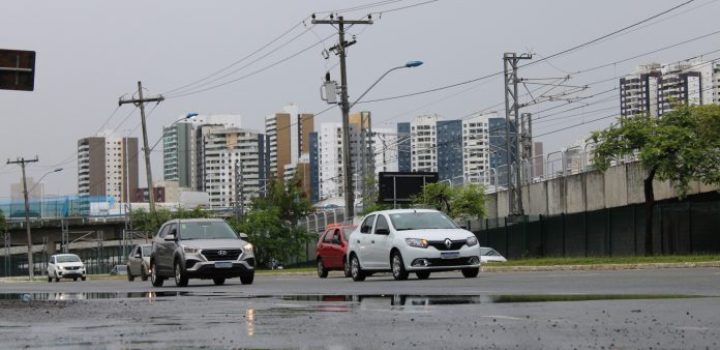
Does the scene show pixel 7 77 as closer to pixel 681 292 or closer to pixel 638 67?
pixel 681 292

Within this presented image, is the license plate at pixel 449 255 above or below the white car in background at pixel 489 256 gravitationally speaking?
above

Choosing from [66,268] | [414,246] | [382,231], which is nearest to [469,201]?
[66,268]

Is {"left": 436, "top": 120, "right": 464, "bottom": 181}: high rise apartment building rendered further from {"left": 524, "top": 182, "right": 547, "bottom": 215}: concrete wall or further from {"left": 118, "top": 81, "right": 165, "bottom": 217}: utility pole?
{"left": 524, "top": 182, "right": 547, "bottom": 215}: concrete wall

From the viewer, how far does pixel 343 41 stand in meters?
53.4

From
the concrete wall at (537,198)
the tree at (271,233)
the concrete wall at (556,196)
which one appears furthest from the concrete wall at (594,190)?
the tree at (271,233)

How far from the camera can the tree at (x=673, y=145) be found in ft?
149

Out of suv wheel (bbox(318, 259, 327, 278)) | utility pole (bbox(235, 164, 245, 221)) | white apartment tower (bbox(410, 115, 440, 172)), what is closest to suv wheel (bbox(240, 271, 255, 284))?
suv wheel (bbox(318, 259, 327, 278))

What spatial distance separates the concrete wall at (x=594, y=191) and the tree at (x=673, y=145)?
1.79m

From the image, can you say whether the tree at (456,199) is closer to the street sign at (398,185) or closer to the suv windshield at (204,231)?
the street sign at (398,185)

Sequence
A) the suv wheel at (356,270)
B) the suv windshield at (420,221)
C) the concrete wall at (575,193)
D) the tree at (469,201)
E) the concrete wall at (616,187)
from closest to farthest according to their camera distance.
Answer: the suv windshield at (420,221) → the suv wheel at (356,270) → the concrete wall at (616,187) → the concrete wall at (575,193) → the tree at (469,201)

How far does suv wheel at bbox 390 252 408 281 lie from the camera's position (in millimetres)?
27053

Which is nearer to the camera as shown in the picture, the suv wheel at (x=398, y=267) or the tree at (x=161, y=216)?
the suv wheel at (x=398, y=267)

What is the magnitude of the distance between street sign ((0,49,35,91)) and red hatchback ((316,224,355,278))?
30.6 ft

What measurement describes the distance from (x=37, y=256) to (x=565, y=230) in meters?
132
